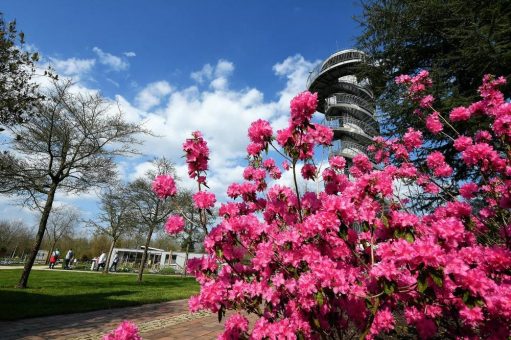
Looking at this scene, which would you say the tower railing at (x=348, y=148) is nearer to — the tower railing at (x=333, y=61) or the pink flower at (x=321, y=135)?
the tower railing at (x=333, y=61)

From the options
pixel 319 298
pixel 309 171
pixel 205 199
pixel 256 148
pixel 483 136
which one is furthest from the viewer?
pixel 483 136

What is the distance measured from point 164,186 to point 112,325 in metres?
5.06

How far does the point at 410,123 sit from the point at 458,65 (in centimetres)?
183

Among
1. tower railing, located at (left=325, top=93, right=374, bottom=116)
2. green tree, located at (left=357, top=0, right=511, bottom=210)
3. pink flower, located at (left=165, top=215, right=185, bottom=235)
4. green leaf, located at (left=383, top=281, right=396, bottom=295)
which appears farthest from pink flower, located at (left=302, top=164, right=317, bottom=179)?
tower railing, located at (left=325, top=93, right=374, bottom=116)

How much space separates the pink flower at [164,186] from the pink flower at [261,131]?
92 centimetres

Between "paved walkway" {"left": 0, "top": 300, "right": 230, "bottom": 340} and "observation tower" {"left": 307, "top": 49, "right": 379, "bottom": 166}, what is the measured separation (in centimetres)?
2043

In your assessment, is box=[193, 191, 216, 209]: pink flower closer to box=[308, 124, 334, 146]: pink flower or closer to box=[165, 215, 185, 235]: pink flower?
box=[165, 215, 185, 235]: pink flower

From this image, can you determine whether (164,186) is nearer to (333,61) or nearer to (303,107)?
(303,107)

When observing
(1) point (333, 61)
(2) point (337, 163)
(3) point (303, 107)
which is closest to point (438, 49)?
(2) point (337, 163)

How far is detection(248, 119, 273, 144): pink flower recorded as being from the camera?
307cm

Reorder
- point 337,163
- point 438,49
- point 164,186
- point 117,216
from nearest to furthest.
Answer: point 164,186
point 337,163
point 438,49
point 117,216

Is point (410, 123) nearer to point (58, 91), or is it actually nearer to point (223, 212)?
point (223, 212)

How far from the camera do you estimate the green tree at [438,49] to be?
6.82m

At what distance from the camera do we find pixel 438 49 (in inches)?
373
